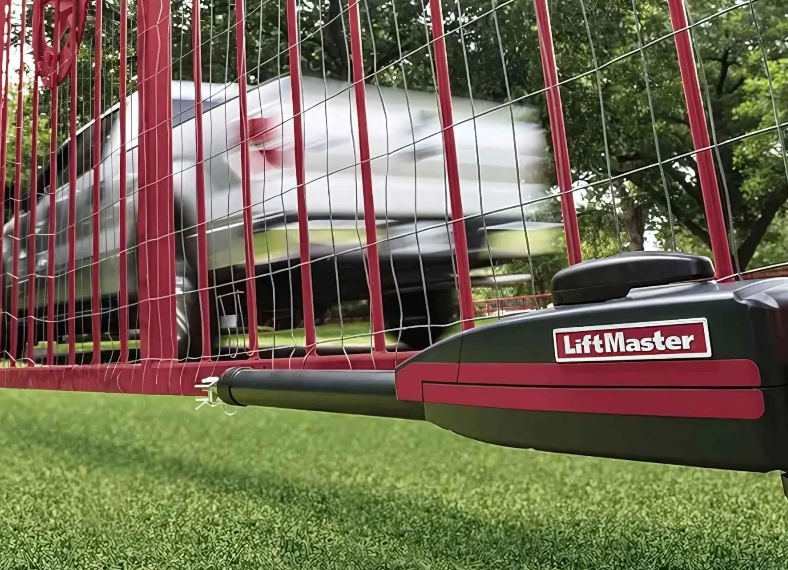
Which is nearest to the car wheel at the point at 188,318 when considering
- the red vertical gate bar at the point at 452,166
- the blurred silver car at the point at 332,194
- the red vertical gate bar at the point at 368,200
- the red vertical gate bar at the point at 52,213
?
the blurred silver car at the point at 332,194

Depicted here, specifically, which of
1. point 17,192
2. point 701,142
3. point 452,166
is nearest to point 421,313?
point 452,166

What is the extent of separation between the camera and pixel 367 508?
5.17 feet

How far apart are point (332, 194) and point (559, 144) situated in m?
0.99

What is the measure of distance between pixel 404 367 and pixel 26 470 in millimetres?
1640

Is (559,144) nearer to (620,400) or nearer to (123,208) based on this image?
(620,400)

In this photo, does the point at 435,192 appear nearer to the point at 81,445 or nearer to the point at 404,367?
the point at 404,367

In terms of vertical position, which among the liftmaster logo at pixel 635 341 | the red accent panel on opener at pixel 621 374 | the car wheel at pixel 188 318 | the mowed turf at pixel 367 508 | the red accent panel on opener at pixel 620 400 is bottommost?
the mowed turf at pixel 367 508

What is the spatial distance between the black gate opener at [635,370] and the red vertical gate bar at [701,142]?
0.47 feet

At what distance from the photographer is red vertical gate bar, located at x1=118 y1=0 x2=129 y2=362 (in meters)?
1.98

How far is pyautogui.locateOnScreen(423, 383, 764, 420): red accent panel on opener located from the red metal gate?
39 cm

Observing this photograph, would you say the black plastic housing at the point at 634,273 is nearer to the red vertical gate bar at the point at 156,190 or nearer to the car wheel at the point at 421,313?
the car wheel at the point at 421,313

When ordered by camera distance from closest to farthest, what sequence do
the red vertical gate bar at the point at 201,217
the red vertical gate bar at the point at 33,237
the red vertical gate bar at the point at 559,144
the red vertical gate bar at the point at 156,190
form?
the red vertical gate bar at the point at 559,144, the red vertical gate bar at the point at 201,217, the red vertical gate bar at the point at 156,190, the red vertical gate bar at the point at 33,237

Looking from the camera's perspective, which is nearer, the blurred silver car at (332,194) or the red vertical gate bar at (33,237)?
the blurred silver car at (332,194)

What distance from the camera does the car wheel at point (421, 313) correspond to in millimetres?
1617
